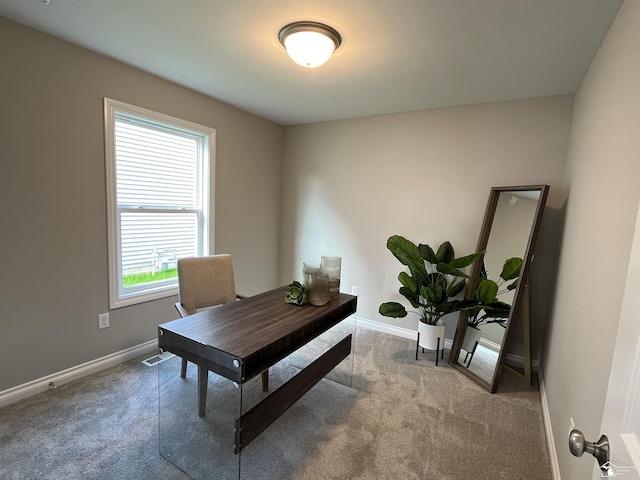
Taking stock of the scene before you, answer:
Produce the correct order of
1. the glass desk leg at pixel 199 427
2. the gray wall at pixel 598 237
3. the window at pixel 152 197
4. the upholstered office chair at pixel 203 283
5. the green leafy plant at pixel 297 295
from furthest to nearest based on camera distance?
the window at pixel 152 197, the upholstered office chair at pixel 203 283, the green leafy plant at pixel 297 295, the glass desk leg at pixel 199 427, the gray wall at pixel 598 237

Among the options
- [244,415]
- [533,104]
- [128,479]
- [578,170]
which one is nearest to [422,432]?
[244,415]

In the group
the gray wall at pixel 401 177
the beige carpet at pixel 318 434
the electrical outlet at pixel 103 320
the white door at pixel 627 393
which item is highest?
the gray wall at pixel 401 177

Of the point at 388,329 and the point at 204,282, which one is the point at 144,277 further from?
the point at 388,329

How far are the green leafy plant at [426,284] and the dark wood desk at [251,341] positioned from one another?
0.96 metres

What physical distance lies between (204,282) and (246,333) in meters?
1.05

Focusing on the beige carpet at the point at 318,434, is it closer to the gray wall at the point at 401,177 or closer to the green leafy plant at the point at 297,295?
the green leafy plant at the point at 297,295

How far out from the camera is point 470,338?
2850 millimetres

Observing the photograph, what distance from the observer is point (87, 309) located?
2426mm

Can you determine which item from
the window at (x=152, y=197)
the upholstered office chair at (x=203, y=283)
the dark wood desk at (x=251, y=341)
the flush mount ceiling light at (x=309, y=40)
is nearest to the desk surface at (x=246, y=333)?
the dark wood desk at (x=251, y=341)

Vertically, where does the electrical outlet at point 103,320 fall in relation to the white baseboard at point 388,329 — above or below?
above

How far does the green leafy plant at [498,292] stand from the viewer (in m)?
2.59

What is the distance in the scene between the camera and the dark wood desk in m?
1.46

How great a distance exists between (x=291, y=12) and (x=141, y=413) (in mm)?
2621

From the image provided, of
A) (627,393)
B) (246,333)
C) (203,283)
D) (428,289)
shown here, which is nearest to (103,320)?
(203,283)
